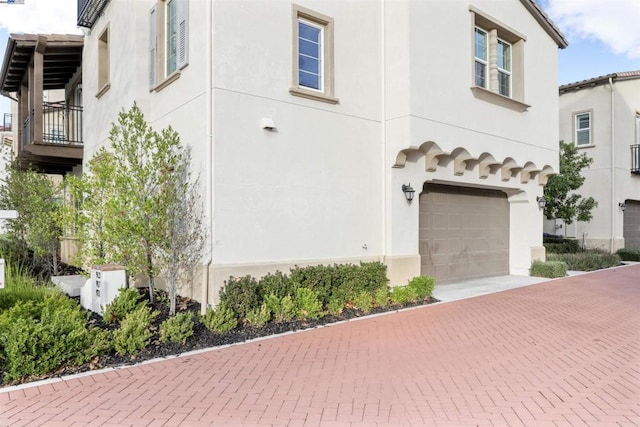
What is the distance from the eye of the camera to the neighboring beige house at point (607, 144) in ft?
60.4

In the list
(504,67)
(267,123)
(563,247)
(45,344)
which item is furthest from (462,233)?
(45,344)

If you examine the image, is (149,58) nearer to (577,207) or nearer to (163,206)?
(163,206)

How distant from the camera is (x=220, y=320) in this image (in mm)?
6281

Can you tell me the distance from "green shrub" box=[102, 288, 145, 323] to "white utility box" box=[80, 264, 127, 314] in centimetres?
34

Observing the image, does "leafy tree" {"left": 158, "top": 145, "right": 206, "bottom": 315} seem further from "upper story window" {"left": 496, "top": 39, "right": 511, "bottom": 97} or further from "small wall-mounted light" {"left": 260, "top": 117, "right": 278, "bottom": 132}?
"upper story window" {"left": 496, "top": 39, "right": 511, "bottom": 97}

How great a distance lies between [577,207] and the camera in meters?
16.1

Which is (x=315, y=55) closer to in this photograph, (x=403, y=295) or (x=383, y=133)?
(x=383, y=133)

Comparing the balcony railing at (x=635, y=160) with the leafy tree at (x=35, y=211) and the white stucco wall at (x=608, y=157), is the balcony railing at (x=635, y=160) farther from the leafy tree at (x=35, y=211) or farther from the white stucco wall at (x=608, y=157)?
the leafy tree at (x=35, y=211)

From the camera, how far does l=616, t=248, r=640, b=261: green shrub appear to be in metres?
18.0

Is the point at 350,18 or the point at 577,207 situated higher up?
the point at 350,18

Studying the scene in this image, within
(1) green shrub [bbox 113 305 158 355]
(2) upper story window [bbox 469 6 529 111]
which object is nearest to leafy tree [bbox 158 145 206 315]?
(1) green shrub [bbox 113 305 158 355]

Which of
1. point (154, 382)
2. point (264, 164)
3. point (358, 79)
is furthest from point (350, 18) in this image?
point (154, 382)

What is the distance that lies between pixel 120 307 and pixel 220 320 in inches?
68.0

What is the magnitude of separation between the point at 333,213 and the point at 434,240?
374 cm
